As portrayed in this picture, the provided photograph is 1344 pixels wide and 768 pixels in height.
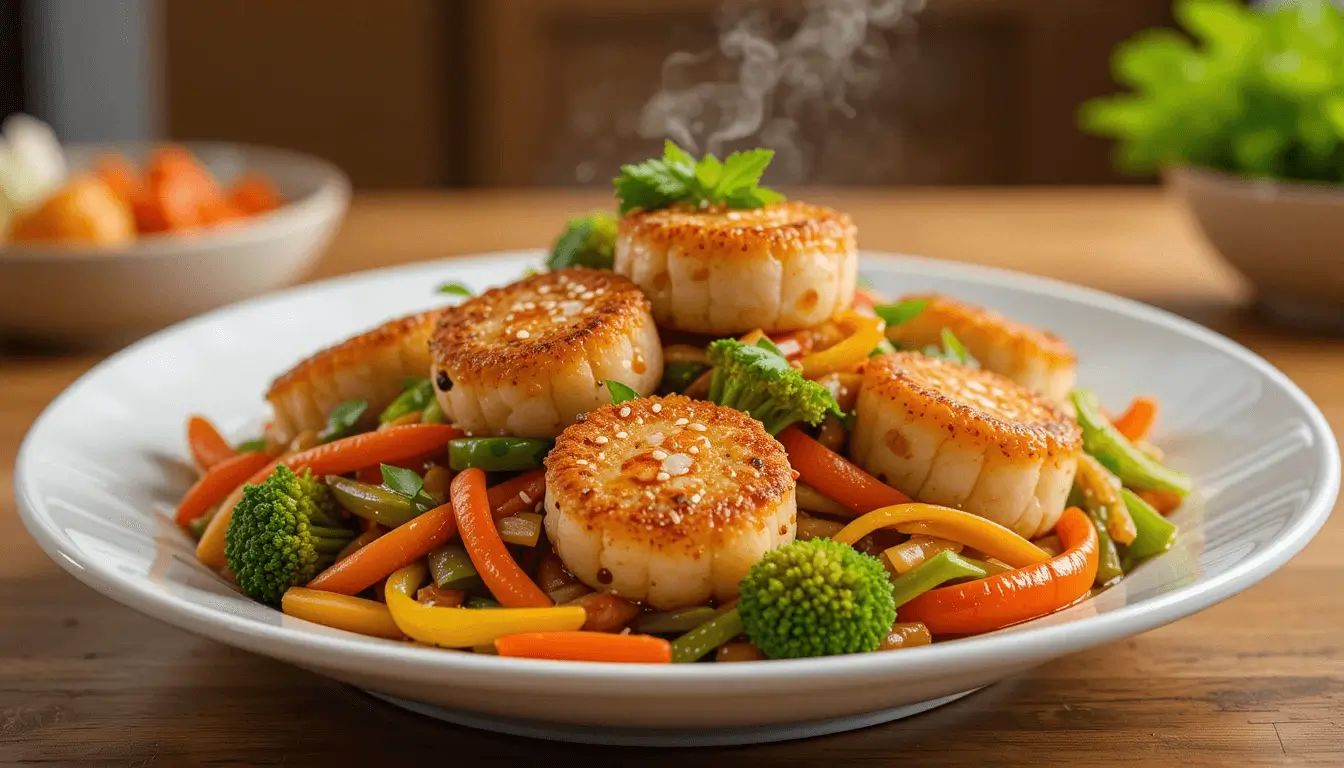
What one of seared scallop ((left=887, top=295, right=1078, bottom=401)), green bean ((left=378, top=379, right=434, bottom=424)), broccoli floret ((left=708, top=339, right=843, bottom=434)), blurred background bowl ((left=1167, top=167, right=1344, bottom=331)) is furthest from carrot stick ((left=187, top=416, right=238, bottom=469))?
blurred background bowl ((left=1167, top=167, right=1344, bottom=331))

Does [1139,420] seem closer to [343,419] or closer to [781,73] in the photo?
[343,419]

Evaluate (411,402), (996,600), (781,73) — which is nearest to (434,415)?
(411,402)

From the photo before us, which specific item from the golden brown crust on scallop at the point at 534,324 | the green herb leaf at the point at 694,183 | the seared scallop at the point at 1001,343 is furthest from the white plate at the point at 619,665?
the green herb leaf at the point at 694,183

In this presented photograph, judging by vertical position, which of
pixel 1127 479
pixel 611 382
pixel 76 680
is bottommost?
pixel 76 680

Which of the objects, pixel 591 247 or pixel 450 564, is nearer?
pixel 450 564

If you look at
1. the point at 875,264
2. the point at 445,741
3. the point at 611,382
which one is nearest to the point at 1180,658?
the point at 611,382

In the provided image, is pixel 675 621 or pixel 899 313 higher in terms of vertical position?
pixel 899 313

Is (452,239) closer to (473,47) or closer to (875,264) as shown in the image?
(875,264)
